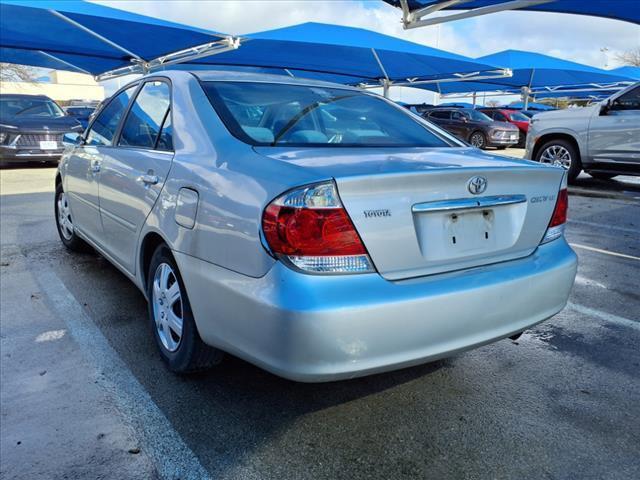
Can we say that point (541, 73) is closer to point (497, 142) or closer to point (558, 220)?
point (497, 142)

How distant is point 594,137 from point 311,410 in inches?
317

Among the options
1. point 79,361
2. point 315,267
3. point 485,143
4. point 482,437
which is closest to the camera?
point 315,267

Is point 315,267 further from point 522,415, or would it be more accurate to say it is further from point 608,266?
point 608,266

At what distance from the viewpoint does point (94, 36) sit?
41.6 ft

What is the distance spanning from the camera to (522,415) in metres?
2.35

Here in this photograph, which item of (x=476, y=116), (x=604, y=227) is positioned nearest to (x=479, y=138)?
(x=476, y=116)

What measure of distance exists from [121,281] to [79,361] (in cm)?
137

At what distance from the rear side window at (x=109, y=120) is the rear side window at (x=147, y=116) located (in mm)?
209

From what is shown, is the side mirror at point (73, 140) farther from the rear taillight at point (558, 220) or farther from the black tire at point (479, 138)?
the black tire at point (479, 138)

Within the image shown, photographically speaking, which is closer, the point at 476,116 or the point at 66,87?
the point at 476,116

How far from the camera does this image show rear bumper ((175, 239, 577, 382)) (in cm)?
179

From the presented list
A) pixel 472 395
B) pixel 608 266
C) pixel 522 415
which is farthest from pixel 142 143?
pixel 608 266

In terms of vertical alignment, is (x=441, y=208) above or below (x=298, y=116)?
below

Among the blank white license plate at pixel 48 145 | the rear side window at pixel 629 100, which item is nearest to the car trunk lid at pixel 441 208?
the rear side window at pixel 629 100
